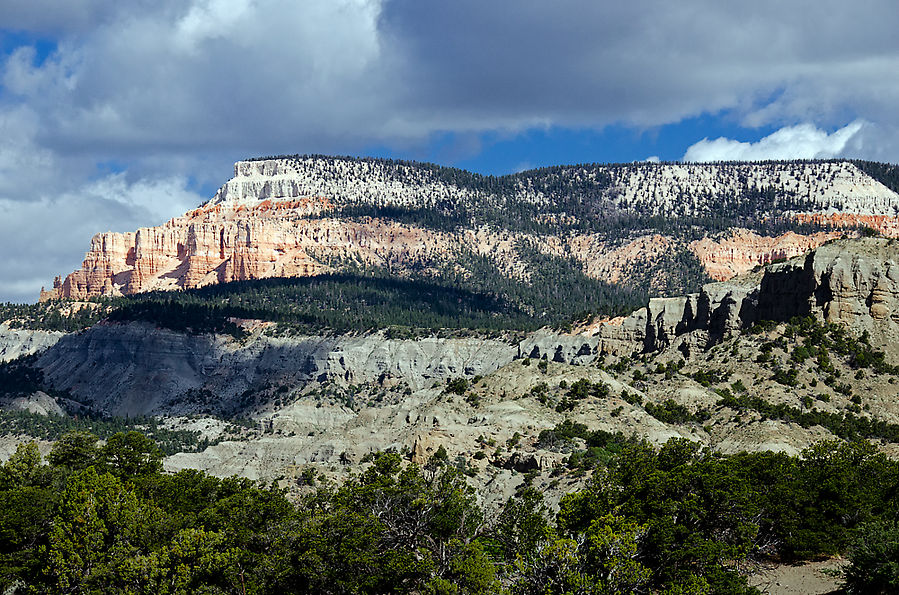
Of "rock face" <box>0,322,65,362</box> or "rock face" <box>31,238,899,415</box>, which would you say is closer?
"rock face" <box>31,238,899,415</box>

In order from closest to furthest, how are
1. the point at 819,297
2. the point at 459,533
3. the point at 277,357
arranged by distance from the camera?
the point at 459,533 < the point at 819,297 < the point at 277,357

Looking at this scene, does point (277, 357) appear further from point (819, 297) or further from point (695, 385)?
point (819, 297)

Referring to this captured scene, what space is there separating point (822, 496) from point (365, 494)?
80.8 ft

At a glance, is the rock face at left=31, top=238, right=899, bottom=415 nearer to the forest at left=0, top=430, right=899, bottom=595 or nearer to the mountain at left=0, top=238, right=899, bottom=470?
the mountain at left=0, top=238, right=899, bottom=470

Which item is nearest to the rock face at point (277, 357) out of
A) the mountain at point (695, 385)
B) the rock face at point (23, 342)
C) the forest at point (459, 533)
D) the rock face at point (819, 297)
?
the mountain at point (695, 385)

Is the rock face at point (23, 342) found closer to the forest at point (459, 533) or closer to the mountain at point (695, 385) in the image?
the mountain at point (695, 385)

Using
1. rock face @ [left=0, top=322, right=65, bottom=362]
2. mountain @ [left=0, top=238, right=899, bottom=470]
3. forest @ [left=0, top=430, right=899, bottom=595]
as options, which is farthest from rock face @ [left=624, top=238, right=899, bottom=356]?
rock face @ [left=0, top=322, right=65, bottom=362]

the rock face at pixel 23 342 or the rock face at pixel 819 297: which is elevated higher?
the rock face at pixel 23 342

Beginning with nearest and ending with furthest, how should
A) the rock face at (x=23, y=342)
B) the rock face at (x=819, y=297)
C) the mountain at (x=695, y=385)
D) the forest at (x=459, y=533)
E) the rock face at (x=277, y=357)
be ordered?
the forest at (x=459, y=533) → the mountain at (x=695, y=385) → the rock face at (x=819, y=297) → the rock face at (x=277, y=357) → the rock face at (x=23, y=342)

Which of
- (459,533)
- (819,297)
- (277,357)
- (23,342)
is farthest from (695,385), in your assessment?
(23,342)

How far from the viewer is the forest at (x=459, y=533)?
38656 millimetres

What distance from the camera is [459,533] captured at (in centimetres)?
4656

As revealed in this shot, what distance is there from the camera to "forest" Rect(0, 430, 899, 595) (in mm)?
38656

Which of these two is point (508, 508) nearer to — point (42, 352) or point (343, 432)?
point (343, 432)
